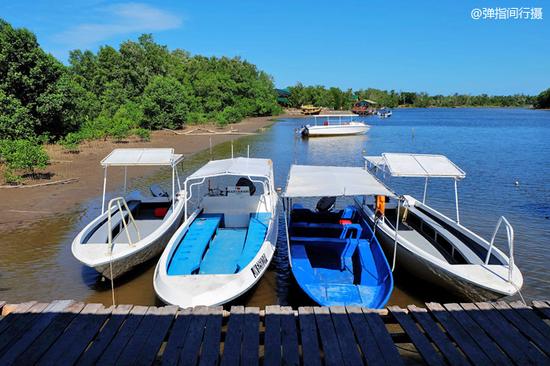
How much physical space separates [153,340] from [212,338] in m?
0.59

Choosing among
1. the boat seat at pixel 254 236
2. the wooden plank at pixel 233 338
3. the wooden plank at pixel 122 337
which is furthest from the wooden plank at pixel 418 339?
the boat seat at pixel 254 236

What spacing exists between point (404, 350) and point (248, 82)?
6684cm

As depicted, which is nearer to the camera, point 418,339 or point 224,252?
point 418,339

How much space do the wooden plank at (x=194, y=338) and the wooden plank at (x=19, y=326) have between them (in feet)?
5.70

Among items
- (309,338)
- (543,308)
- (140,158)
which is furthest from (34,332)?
(140,158)

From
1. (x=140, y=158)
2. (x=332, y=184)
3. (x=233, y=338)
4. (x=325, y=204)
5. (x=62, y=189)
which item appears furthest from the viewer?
(x=62, y=189)

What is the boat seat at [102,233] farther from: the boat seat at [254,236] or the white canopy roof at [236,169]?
the boat seat at [254,236]

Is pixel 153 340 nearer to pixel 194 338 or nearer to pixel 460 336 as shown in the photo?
pixel 194 338

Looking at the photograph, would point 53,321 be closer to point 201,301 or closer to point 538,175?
point 201,301

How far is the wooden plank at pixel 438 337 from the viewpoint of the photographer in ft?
11.6

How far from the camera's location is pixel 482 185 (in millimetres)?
17859

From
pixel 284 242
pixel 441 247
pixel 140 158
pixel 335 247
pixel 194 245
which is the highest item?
pixel 140 158

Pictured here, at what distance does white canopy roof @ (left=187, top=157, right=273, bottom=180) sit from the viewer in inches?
353

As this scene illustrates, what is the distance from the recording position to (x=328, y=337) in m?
3.86
